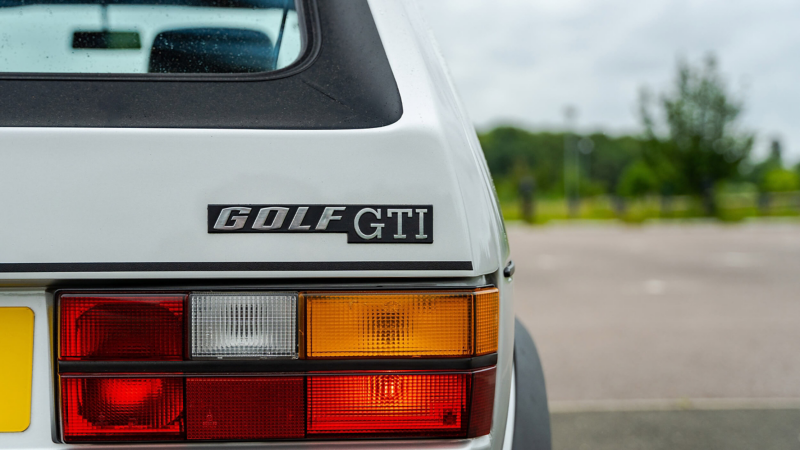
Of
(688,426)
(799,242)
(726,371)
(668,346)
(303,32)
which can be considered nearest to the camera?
(303,32)

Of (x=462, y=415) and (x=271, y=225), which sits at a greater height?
(x=271, y=225)

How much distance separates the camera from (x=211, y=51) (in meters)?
1.27

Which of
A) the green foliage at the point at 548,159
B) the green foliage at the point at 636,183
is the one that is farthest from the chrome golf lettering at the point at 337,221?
the green foliage at the point at 548,159

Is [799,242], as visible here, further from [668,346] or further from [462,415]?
[462,415]

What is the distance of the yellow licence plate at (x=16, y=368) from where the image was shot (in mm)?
1023

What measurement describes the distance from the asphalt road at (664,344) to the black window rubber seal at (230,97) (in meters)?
2.76

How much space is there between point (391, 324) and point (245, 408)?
0.92 feet

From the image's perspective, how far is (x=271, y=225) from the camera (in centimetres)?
104

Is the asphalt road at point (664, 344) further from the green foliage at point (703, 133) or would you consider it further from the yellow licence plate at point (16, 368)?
the green foliage at point (703, 133)

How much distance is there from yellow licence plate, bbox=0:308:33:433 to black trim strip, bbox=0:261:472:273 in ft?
0.27

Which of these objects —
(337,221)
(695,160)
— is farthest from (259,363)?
(695,160)

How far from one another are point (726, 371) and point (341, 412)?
4.67 m

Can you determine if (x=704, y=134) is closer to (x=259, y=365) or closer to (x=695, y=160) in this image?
(x=695, y=160)

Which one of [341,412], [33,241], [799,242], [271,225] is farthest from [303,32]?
[799,242]
